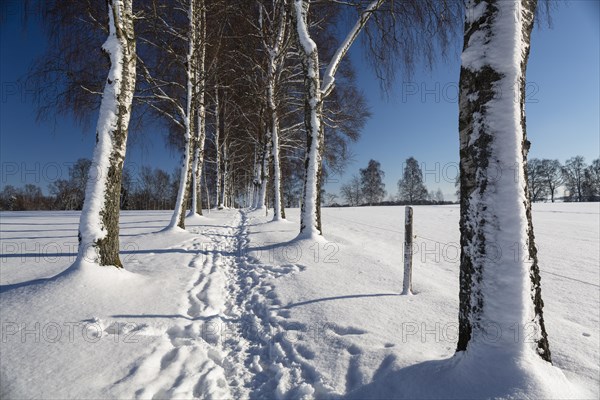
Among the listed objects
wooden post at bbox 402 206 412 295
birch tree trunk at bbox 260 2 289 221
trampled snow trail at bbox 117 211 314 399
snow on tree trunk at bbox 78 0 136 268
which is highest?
birch tree trunk at bbox 260 2 289 221

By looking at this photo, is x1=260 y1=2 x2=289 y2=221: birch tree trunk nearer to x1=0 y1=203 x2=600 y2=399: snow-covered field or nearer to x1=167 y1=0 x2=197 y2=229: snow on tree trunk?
x1=167 y1=0 x2=197 y2=229: snow on tree trunk

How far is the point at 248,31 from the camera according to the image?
32.8 ft

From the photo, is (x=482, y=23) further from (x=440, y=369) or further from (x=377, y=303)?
(x=377, y=303)

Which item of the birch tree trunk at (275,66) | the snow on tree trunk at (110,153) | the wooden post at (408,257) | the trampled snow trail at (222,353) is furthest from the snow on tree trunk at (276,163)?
the wooden post at (408,257)

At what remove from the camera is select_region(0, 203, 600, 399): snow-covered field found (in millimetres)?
2068

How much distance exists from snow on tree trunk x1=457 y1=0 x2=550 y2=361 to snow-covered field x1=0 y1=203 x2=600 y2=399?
0.41 ft

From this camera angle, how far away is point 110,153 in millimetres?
3848

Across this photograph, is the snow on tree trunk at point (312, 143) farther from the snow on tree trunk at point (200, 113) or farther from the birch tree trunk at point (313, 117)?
the snow on tree trunk at point (200, 113)

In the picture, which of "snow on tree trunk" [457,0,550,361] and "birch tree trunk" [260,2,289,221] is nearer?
"snow on tree trunk" [457,0,550,361]

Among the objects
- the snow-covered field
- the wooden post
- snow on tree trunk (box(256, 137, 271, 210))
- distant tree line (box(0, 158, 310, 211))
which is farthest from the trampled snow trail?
distant tree line (box(0, 158, 310, 211))

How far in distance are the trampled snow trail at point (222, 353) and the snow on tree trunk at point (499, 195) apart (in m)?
1.30

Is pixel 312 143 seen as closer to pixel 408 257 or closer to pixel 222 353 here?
pixel 408 257

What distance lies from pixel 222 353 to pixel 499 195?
2.47m

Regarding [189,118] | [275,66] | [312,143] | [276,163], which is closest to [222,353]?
[312,143]
